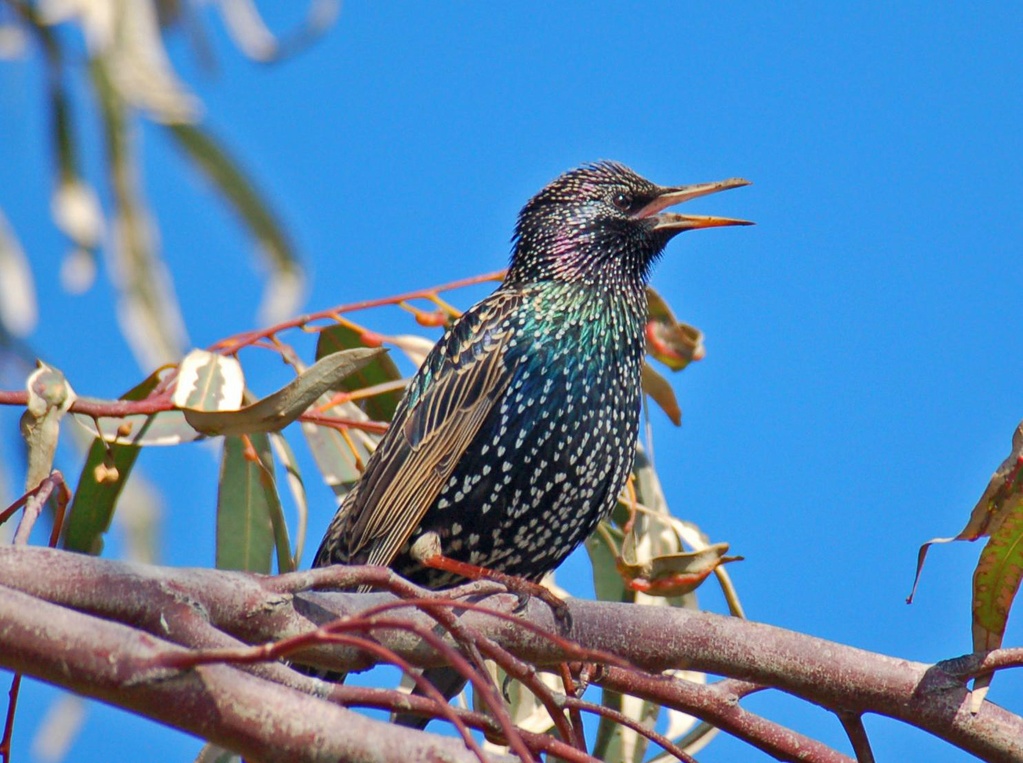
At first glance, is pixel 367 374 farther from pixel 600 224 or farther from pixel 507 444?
pixel 600 224

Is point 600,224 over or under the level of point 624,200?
under

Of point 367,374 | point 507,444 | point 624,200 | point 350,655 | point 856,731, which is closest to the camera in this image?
point 350,655

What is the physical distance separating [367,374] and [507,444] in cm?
66

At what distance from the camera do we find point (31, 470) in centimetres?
260

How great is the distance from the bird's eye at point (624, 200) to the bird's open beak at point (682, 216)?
0.11 ft

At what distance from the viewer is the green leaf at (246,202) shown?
13.1ft

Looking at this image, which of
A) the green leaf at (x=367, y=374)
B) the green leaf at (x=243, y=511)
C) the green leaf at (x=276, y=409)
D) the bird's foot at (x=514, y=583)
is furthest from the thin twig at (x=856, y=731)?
the green leaf at (x=367, y=374)

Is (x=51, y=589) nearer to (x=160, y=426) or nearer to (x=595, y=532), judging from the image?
(x=160, y=426)

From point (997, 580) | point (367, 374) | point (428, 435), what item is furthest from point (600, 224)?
point (997, 580)

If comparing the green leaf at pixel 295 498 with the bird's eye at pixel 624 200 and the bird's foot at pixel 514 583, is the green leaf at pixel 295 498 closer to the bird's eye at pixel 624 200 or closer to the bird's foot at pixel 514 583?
the bird's foot at pixel 514 583

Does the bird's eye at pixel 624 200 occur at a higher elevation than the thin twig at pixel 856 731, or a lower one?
higher

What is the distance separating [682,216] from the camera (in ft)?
13.1

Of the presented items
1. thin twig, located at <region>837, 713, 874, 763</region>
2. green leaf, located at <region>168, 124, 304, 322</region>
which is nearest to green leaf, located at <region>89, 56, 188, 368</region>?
green leaf, located at <region>168, 124, 304, 322</region>

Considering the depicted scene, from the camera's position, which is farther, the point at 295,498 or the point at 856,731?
the point at 295,498
